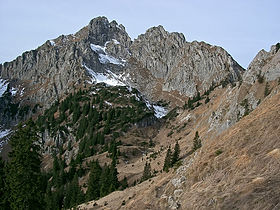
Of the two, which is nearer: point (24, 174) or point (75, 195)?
point (24, 174)

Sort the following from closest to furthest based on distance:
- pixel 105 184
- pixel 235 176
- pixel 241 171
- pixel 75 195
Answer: pixel 235 176 < pixel 241 171 < pixel 105 184 < pixel 75 195

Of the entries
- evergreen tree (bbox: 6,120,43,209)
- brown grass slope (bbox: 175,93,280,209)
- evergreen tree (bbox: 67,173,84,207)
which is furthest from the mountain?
evergreen tree (bbox: 6,120,43,209)

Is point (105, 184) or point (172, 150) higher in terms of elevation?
point (172, 150)

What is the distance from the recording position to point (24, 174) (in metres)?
28.2

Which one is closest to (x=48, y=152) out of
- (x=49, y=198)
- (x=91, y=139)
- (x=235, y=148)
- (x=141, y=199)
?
(x=91, y=139)

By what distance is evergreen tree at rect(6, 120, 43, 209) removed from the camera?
27984 mm

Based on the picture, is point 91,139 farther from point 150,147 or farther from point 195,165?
point 195,165

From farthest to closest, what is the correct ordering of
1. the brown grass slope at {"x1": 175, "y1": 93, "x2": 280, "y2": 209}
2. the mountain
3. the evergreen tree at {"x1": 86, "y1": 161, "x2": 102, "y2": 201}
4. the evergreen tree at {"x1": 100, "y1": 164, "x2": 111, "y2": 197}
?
the evergreen tree at {"x1": 86, "y1": 161, "x2": 102, "y2": 201}, the evergreen tree at {"x1": 100, "y1": 164, "x2": 111, "y2": 197}, the mountain, the brown grass slope at {"x1": 175, "y1": 93, "x2": 280, "y2": 209}

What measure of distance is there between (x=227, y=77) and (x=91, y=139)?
112 metres

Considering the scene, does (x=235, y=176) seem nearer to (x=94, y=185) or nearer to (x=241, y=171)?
(x=241, y=171)

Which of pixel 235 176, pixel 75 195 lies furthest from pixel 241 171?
pixel 75 195

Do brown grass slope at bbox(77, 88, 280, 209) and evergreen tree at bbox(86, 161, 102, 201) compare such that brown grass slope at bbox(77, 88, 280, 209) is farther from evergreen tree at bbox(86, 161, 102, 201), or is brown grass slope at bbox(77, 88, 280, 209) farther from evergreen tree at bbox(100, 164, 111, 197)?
evergreen tree at bbox(86, 161, 102, 201)

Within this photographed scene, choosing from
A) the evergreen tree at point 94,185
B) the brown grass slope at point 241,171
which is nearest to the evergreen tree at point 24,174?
the brown grass slope at point 241,171

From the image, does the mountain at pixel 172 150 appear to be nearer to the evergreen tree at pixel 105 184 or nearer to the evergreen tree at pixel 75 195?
the evergreen tree at pixel 105 184
